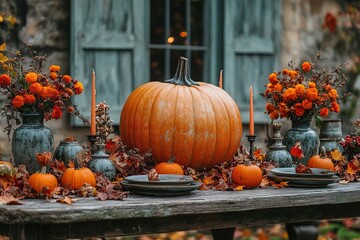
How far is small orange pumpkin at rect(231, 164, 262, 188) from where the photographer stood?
3.82 meters

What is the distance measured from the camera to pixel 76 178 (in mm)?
3543

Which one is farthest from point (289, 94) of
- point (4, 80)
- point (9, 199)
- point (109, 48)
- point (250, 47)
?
point (250, 47)

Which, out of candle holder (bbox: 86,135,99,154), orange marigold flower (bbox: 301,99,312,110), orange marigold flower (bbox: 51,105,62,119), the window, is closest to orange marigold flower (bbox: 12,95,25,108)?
orange marigold flower (bbox: 51,105,62,119)

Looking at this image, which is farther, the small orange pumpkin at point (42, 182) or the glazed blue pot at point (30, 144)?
the glazed blue pot at point (30, 144)

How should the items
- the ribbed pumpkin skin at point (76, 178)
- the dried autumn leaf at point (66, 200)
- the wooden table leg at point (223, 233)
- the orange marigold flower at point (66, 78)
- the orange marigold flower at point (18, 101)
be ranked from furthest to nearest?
the wooden table leg at point (223, 233) → the orange marigold flower at point (66, 78) → the orange marigold flower at point (18, 101) → the ribbed pumpkin skin at point (76, 178) → the dried autumn leaf at point (66, 200)

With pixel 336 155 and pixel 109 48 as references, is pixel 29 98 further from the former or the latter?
pixel 109 48

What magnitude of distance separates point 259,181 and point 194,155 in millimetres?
413

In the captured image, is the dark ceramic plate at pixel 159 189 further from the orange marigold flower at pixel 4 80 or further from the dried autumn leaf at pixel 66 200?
the orange marigold flower at pixel 4 80

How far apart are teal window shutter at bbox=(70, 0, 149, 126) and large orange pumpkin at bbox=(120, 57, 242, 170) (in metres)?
2.43

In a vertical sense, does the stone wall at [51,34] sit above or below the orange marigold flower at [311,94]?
above

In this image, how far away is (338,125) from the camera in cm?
470

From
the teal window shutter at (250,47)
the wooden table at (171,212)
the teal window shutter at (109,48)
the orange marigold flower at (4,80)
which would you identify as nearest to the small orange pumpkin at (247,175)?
the wooden table at (171,212)

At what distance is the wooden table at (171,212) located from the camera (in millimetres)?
3154

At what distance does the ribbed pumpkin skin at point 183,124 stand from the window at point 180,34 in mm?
3076
